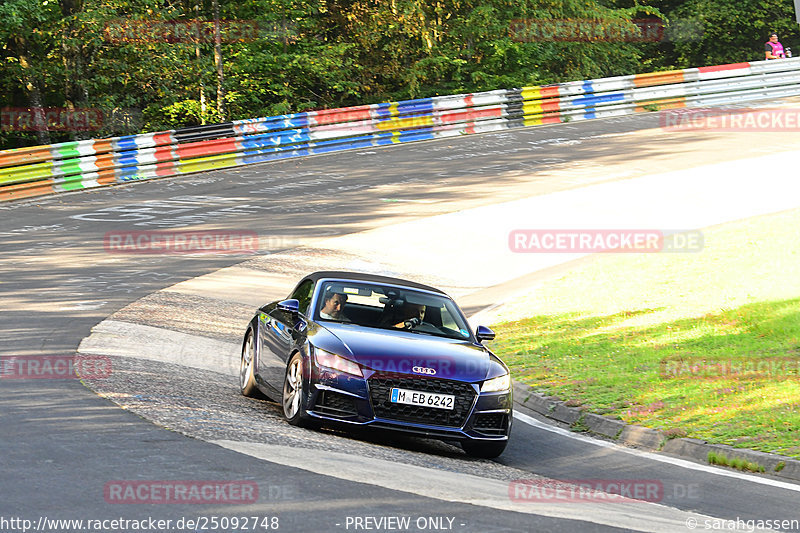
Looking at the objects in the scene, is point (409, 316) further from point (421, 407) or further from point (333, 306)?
point (421, 407)

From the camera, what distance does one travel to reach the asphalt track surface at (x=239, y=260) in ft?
22.6

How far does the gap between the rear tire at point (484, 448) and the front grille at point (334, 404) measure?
1085mm

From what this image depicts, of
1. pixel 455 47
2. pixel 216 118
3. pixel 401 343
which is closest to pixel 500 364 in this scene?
pixel 401 343

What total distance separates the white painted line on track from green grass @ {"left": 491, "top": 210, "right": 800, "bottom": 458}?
0.49 m

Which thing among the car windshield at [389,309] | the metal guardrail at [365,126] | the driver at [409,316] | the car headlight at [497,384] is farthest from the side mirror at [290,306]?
the metal guardrail at [365,126]

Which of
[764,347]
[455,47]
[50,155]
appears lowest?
[764,347]

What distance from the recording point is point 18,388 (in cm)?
1020

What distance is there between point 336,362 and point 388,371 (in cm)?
47

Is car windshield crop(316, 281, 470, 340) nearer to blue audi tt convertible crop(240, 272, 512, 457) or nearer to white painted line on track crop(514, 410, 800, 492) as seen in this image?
blue audi tt convertible crop(240, 272, 512, 457)

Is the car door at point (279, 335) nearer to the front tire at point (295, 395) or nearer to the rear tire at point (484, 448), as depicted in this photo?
the front tire at point (295, 395)

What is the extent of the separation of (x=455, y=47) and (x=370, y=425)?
1432 inches

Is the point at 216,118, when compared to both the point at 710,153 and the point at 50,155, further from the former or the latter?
the point at 710,153

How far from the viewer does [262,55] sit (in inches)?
1554

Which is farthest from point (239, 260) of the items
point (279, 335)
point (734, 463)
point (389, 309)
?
point (734, 463)
